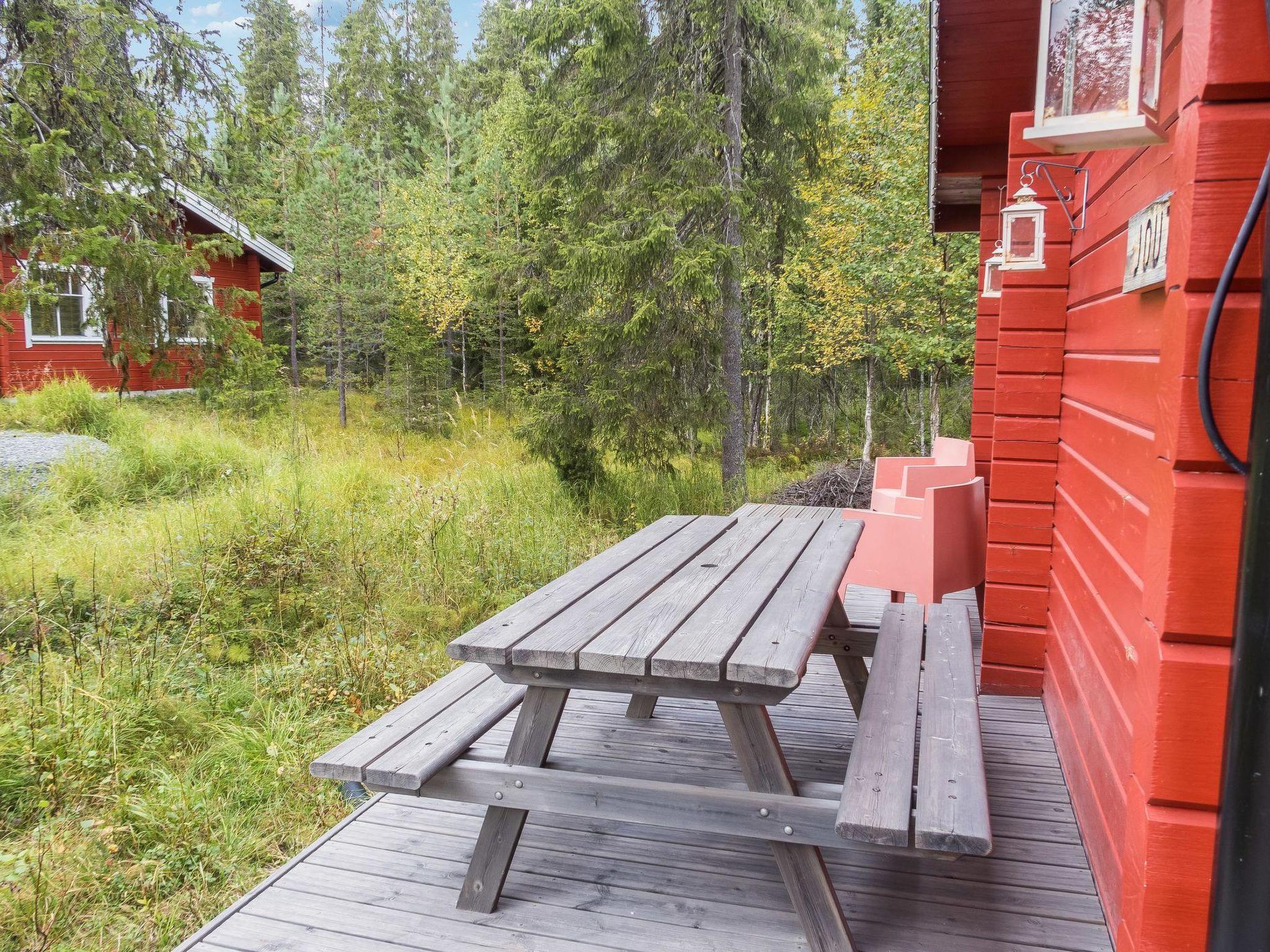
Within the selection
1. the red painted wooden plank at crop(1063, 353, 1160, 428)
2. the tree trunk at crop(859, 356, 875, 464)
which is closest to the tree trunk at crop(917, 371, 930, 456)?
the tree trunk at crop(859, 356, 875, 464)

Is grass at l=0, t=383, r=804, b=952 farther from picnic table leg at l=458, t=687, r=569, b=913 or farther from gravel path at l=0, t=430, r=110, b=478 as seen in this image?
picnic table leg at l=458, t=687, r=569, b=913

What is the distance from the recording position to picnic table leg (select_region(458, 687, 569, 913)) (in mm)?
2113

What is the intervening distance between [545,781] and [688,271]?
6.27 m

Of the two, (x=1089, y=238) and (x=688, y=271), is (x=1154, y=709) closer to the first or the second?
(x=1089, y=238)

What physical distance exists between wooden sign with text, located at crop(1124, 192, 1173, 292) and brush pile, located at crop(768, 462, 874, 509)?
24.4 feet

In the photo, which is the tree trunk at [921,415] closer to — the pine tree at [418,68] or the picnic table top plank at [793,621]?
the picnic table top plank at [793,621]

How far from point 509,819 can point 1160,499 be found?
1.60 m

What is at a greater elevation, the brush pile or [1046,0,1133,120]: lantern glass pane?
[1046,0,1133,120]: lantern glass pane

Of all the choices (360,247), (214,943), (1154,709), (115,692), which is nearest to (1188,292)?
(1154,709)

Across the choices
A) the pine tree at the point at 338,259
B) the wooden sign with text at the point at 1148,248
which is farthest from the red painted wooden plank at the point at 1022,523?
the pine tree at the point at 338,259

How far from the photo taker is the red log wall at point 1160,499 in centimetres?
131

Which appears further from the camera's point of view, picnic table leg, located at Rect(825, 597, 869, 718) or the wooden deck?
picnic table leg, located at Rect(825, 597, 869, 718)

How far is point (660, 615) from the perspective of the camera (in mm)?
2166

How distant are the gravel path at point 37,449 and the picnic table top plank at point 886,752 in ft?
22.8
